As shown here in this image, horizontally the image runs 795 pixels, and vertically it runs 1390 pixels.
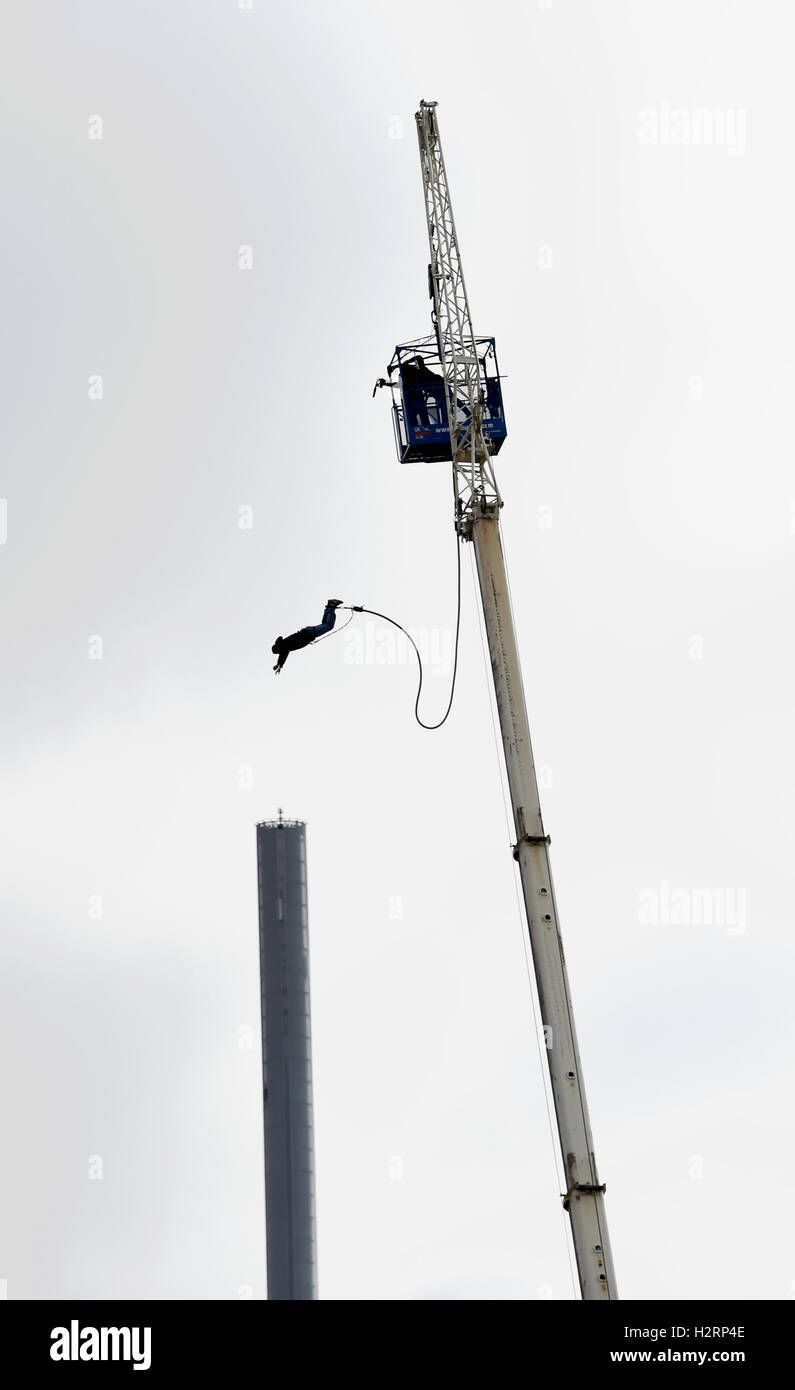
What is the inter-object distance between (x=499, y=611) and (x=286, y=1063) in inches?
1006

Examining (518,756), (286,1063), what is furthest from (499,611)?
(286,1063)

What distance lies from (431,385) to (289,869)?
23.7m

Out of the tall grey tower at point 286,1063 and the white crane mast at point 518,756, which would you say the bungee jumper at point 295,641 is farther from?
the tall grey tower at point 286,1063

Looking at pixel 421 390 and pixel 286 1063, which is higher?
pixel 421 390

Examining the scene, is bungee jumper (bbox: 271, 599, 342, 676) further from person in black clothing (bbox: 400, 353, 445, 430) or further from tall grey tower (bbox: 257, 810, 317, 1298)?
tall grey tower (bbox: 257, 810, 317, 1298)

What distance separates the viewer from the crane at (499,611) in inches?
1829

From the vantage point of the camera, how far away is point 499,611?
55.2 meters

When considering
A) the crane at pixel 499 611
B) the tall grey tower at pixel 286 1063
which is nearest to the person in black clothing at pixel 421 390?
the crane at pixel 499 611

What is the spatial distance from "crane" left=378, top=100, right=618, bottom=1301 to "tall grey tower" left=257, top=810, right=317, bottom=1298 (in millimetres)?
22073

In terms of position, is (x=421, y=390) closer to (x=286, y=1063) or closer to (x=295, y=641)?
(x=295, y=641)
